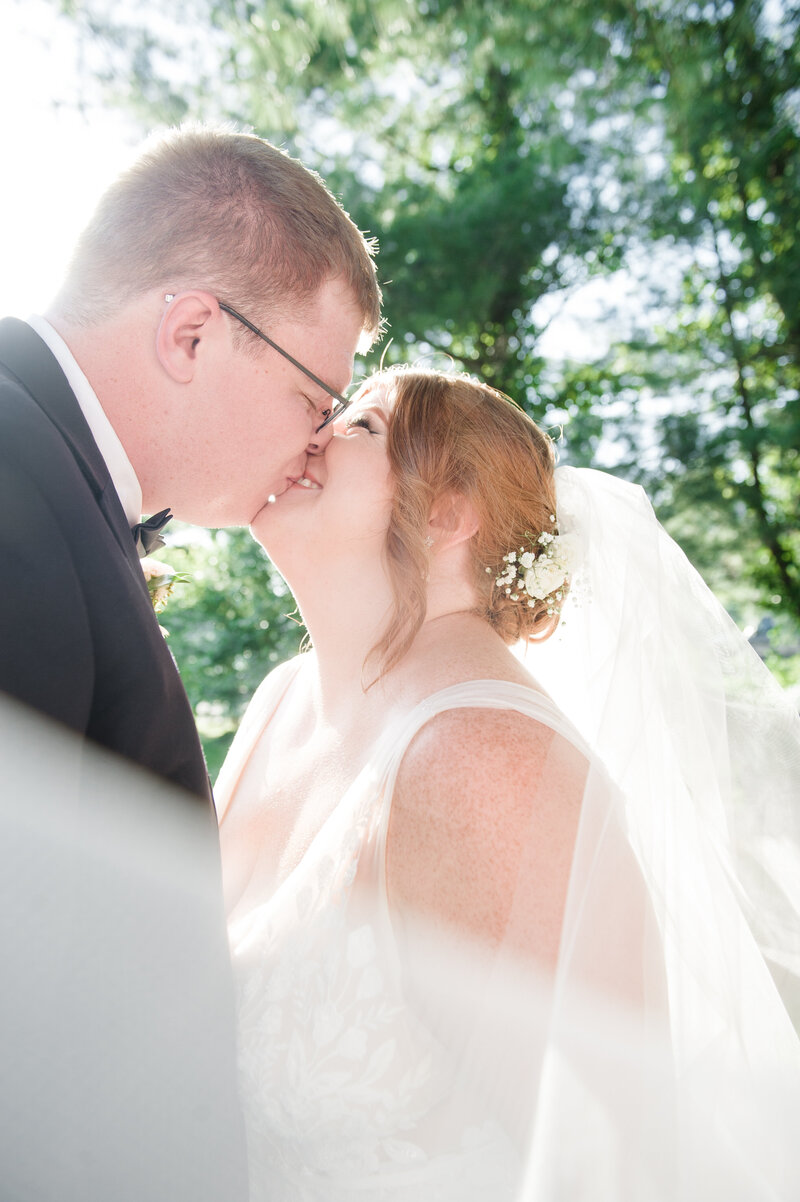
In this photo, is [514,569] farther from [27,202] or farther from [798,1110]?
[27,202]

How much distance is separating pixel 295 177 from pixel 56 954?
1.67 metres

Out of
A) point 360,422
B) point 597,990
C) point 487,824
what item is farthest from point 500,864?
point 360,422

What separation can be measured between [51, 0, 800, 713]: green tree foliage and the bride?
2129 millimetres

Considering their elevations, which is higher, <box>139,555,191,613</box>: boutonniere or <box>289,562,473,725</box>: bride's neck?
<box>289,562,473,725</box>: bride's neck

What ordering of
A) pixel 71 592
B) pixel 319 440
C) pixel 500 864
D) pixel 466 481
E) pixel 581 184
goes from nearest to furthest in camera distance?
1. pixel 71 592
2. pixel 500 864
3. pixel 319 440
4. pixel 466 481
5. pixel 581 184

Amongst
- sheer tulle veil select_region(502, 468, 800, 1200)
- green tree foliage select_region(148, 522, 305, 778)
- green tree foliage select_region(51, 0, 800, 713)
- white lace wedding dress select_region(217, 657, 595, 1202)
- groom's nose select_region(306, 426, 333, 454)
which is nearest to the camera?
sheer tulle veil select_region(502, 468, 800, 1200)

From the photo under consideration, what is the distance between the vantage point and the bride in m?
1.48

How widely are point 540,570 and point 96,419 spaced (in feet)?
4.01

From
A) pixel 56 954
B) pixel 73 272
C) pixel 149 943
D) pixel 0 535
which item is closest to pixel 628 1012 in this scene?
pixel 149 943

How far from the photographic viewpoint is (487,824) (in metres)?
1.59

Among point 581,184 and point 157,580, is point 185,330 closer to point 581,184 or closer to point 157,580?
point 157,580

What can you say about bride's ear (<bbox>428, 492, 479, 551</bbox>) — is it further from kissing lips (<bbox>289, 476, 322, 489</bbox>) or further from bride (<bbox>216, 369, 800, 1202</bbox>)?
kissing lips (<bbox>289, 476, 322, 489</bbox>)

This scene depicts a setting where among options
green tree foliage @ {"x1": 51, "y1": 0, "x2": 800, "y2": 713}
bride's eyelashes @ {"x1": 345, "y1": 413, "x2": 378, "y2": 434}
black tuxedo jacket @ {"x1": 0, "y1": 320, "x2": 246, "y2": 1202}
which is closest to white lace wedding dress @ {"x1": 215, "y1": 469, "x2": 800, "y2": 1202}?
black tuxedo jacket @ {"x1": 0, "y1": 320, "x2": 246, "y2": 1202}

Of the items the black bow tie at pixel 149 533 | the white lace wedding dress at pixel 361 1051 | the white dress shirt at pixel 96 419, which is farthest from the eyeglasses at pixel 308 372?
the white lace wedding dress at pixel 361 1051
